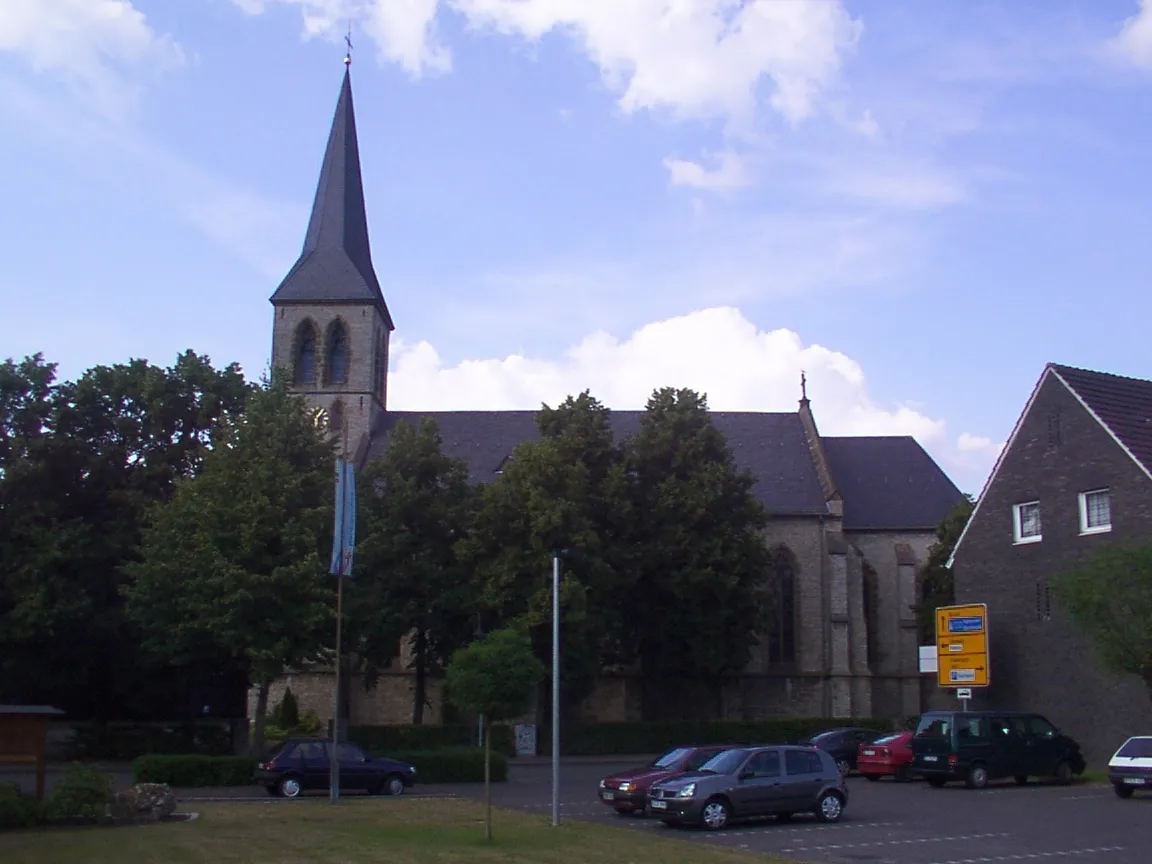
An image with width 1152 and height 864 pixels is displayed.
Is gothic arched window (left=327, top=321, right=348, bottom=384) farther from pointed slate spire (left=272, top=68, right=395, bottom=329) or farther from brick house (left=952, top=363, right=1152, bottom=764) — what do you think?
brick house (left=952, top=363, right=1152, bottom=764)

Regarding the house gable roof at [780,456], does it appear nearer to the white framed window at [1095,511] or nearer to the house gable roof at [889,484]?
the house gable roof at [889,484]

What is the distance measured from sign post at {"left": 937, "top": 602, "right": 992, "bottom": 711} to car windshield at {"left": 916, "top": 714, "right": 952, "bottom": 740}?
579 centimetres

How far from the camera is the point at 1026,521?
37750 mm

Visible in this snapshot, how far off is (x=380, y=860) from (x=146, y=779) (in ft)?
51.3

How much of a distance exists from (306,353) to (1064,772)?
38693 millimetres

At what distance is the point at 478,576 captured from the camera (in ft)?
143

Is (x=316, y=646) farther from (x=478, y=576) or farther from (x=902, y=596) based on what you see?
(x=902, y=596)

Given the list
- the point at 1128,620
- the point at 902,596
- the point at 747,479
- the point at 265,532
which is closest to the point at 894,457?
the point at 902,596

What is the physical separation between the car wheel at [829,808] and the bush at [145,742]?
24.0 meters

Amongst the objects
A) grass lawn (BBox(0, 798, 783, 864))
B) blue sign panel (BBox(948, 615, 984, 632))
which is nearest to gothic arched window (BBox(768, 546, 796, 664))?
blue sign panel (BBox(948, 615, 984, 632))

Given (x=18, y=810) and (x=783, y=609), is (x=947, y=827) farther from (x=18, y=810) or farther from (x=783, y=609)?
(x=783, y=609)

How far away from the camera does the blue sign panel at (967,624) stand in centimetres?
3653

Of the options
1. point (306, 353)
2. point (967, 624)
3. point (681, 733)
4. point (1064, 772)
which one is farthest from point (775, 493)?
point (1064, 772)

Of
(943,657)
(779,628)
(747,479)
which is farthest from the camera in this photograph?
(779,628)
